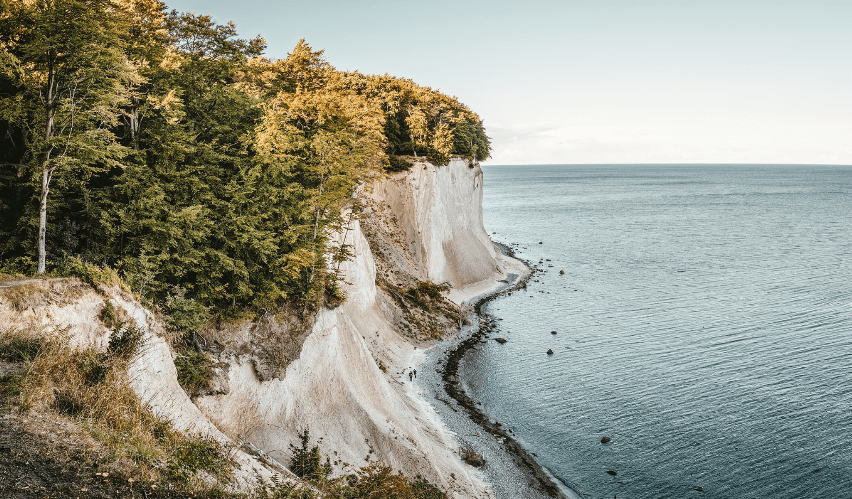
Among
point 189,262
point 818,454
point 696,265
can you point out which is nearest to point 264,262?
point 189,262

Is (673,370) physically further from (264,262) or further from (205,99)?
(205,99)

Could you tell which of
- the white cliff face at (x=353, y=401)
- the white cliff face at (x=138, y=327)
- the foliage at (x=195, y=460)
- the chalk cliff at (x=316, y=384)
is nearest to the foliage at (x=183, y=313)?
the chalk cliff at (x=316, y=384)

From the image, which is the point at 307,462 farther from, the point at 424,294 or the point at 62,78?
the point at 424,294

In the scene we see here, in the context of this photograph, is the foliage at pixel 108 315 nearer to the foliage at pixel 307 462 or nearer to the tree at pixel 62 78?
the tree at pixel 62 78

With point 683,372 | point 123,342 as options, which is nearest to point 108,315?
point 123,342

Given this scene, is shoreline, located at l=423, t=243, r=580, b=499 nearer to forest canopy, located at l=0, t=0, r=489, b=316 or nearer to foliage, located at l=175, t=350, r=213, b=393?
forest canopy, located at l=0, t=0, r=489, b=316

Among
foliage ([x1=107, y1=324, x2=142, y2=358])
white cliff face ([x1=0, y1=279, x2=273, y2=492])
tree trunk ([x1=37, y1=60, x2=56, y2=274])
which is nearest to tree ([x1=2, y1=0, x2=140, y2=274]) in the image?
tree trunk ([x1=37, y1=60, x2=56, y2=274])
